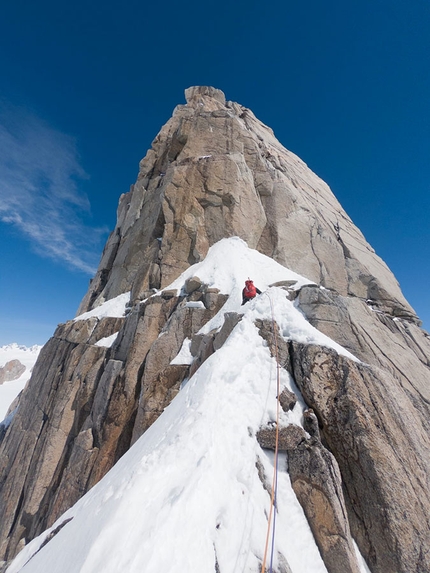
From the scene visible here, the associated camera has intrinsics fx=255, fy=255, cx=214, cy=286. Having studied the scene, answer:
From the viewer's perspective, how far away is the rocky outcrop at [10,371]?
123 meters

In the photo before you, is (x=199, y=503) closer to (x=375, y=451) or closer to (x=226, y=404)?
(x=226, y=404)

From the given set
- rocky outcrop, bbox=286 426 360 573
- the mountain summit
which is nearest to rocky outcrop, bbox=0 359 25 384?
the mountain summit

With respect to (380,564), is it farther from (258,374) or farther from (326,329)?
(326,329)

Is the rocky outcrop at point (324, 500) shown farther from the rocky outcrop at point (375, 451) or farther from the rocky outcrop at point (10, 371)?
the rocky outcrop at point (10, 371)

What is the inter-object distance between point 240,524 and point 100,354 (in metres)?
16.6

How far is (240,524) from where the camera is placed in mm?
4297

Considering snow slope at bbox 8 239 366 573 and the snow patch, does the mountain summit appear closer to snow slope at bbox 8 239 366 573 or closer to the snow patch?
snow slope at bbox 8 239 366 573

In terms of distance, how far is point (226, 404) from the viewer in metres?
6.05

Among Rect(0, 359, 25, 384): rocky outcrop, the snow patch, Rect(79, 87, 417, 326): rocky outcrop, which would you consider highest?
Rect(79, 87, 417, 326): rocky outcrop

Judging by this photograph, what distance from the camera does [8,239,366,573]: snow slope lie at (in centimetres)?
362

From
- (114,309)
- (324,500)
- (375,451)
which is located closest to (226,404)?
(324,500)

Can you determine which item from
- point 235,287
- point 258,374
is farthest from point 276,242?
point 258,374

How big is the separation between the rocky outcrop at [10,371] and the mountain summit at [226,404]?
439ft

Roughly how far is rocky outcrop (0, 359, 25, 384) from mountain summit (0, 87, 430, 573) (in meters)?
134
